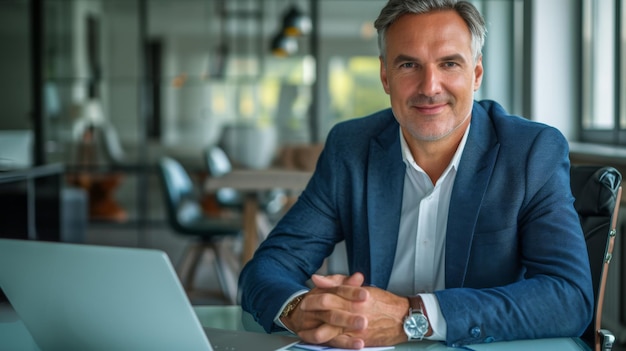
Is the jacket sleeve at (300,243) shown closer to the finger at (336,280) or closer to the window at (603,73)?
the finger at (336,280)

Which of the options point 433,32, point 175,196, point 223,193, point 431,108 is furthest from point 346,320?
point 223,193

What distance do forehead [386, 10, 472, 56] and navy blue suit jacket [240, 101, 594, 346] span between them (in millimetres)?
213

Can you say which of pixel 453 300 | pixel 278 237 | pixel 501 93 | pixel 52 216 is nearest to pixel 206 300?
pixel 52 216

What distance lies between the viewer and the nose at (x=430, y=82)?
1708 millimetres

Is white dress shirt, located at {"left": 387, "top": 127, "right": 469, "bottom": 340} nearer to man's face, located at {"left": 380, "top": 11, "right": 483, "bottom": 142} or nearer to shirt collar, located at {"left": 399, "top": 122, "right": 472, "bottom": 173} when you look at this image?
shirt collar, located at {"left": 399, "top": 122, "right": 472, "bottom": 173}

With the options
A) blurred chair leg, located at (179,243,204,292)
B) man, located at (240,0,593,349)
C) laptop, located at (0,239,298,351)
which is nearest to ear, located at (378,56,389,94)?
man, located at (240,0,593,349)

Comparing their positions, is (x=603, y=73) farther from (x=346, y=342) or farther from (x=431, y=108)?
(x=346, y=342)

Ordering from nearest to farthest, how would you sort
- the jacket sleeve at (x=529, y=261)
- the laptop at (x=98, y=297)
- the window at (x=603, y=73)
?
the laptop at (x=98, y=297), the jacket sleeve at (x=529, y=261), the window at (x=603, y=73)

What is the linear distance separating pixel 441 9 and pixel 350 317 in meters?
0.76

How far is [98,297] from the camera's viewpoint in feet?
3.44

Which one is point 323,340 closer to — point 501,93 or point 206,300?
point 206,300

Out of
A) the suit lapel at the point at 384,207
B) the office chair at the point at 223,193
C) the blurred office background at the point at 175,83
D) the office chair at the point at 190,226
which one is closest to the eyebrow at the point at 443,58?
the suit lapel at the point at 384,207

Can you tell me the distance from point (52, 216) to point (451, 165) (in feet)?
15.6

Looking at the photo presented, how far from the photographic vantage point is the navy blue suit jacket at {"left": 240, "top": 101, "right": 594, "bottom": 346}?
145 centimetres
